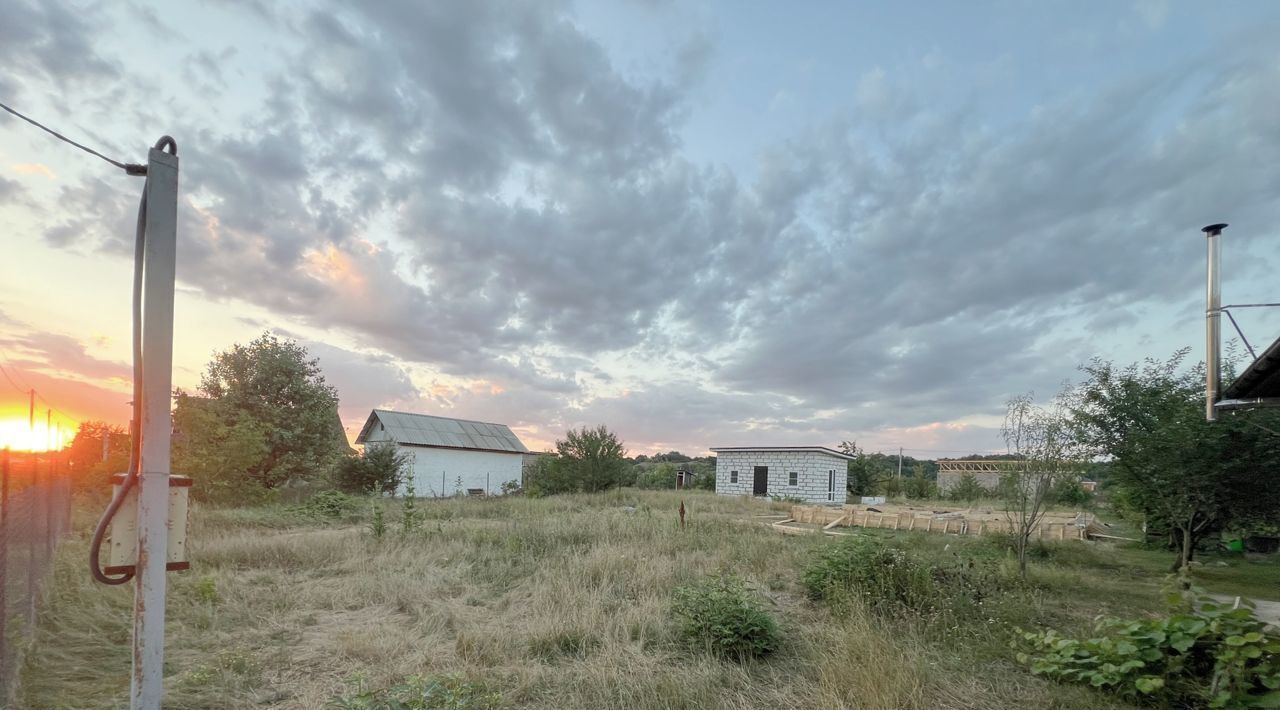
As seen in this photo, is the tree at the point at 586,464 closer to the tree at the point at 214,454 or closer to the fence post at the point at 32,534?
the tree at the point at 214,454

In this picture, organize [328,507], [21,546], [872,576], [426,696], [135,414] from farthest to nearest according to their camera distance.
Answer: [328,507] < [872,576] < [21,546] < [426,696] < [135,414]

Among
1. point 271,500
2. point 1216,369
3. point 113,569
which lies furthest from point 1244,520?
point 271,500

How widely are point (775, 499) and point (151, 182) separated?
26181mm

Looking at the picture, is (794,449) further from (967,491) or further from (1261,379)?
(1261,379)

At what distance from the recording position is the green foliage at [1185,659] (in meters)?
3.62

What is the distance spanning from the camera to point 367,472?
85.4 feet

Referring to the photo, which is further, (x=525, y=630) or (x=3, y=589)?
(x=525, y=630)

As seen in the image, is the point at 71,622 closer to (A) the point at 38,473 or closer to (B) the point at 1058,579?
(A) the point at 38,473

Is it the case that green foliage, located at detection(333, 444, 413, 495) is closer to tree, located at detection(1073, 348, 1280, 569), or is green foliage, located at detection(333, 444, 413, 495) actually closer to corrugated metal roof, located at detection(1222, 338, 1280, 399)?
tree, located at detection(1073, 348, 1280, 569)

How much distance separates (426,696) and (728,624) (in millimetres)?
2642

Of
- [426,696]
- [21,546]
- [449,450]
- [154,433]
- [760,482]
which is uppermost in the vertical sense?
[154,433]

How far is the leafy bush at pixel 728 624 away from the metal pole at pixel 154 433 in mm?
3996

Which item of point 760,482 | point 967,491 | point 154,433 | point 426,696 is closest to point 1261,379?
point 426,696

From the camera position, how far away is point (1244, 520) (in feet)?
32.0
